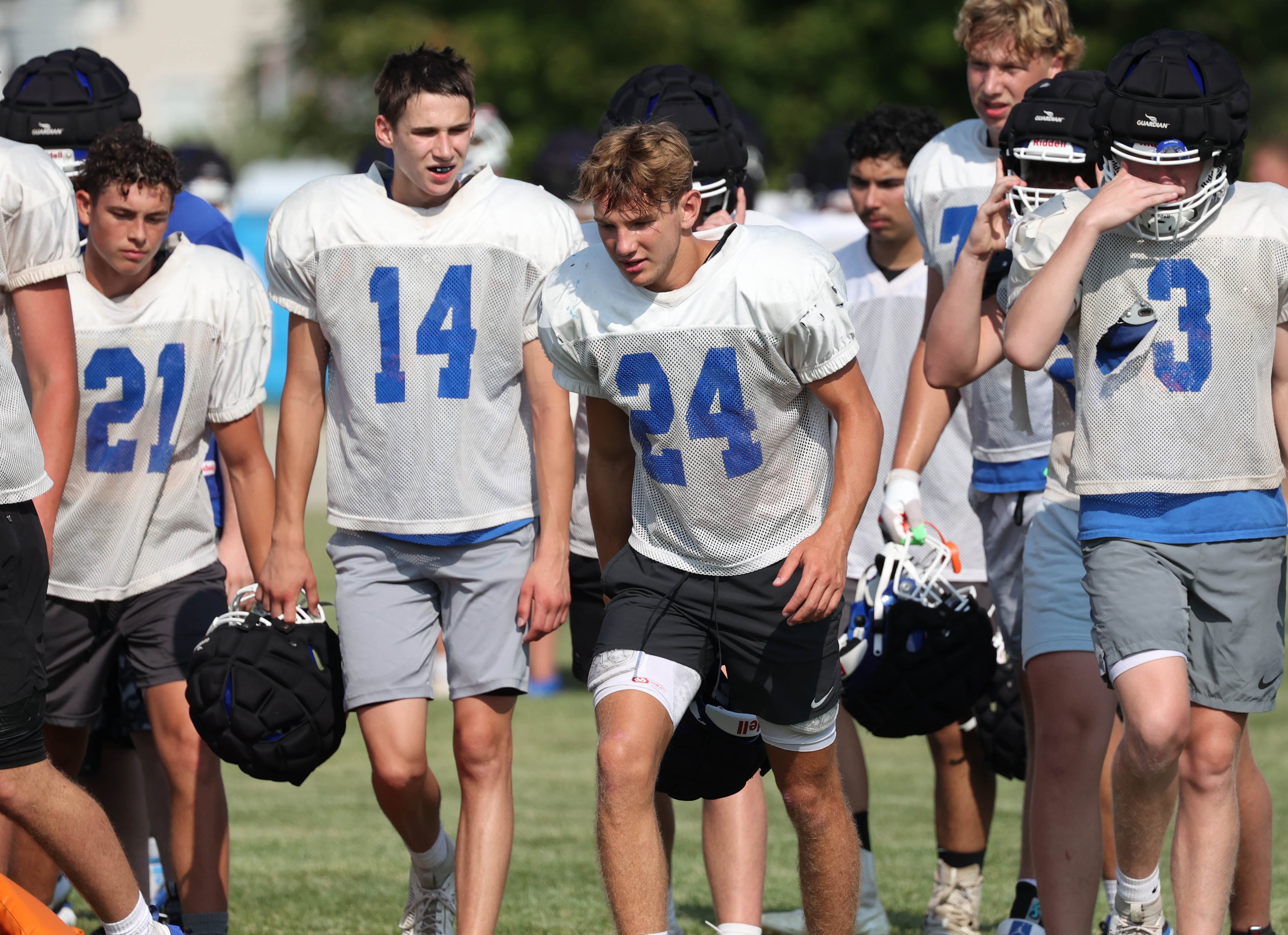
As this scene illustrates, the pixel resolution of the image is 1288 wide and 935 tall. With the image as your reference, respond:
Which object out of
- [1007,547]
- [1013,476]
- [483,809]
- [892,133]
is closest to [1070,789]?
[1007,547]

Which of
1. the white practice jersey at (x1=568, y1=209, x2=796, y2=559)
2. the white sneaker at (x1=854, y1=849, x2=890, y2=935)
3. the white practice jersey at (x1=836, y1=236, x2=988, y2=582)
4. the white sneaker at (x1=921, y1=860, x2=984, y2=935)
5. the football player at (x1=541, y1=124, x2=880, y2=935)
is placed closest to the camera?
the football player at (x1=541, y1=124, x2=880, y2=935)

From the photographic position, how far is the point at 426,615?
16.9 feet

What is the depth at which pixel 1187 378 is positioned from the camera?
174 inches

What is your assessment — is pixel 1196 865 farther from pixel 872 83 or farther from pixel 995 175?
pixel 872 83

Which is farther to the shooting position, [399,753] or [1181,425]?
[399,753]

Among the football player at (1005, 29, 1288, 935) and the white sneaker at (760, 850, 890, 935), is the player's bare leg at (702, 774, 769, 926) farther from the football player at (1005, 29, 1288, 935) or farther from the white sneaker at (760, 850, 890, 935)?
the football player at (1005, 29, 1288, 935)

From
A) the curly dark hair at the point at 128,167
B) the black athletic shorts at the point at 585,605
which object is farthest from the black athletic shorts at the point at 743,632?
the curly dark hair at the point at 128,167

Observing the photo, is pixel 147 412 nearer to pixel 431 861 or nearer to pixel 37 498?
pixel 37 498

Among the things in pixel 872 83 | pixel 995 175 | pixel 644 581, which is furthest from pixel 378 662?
pixel 872 83

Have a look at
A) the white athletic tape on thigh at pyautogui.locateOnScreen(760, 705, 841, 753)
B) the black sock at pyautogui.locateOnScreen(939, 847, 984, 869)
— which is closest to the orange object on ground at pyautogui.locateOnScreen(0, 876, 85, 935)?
the white athletic tape on thigh at pyautogui.locateOnScreen(760, 705, 841, 753)

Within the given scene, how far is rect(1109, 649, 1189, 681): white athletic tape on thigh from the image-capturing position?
4.35 metres

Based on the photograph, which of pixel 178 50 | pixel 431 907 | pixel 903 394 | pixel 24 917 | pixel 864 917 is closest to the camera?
pixel 24 917

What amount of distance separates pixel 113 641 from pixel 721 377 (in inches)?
77.9

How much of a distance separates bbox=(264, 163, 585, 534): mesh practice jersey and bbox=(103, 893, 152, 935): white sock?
45.6 inches
